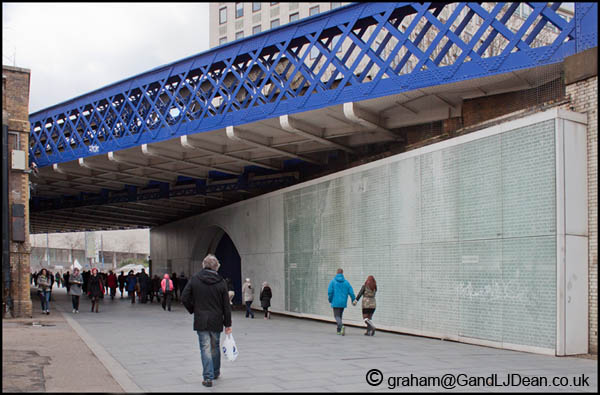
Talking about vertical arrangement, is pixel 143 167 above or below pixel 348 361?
above

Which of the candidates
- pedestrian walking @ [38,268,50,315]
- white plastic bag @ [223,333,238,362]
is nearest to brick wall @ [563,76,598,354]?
white plastic bag @ [223,333,238,362]

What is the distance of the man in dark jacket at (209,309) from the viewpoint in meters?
7.58

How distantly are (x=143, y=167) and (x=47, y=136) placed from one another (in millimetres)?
5781

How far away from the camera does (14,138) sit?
19250mm

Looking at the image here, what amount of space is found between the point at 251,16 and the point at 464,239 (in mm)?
52109

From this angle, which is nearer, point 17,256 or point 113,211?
point 17,256

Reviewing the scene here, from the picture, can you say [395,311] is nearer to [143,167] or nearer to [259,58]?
[259,58]

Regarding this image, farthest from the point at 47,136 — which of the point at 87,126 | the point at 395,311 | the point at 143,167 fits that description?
the point at 395,311

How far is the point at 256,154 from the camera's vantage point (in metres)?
23.3

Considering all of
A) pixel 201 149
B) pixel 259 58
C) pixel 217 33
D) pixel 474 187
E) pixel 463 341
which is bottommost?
pixel 463 341

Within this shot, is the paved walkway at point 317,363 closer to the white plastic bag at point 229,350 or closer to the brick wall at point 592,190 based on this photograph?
the white plastic bag at point 229,350

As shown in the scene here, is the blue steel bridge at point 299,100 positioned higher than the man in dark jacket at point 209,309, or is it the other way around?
the blue steel bridge at point 299,100

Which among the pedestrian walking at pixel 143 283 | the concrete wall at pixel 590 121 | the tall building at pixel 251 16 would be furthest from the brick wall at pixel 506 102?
the tall building at pixel 251 16

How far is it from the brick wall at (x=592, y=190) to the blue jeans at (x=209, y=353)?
6.75 metres
